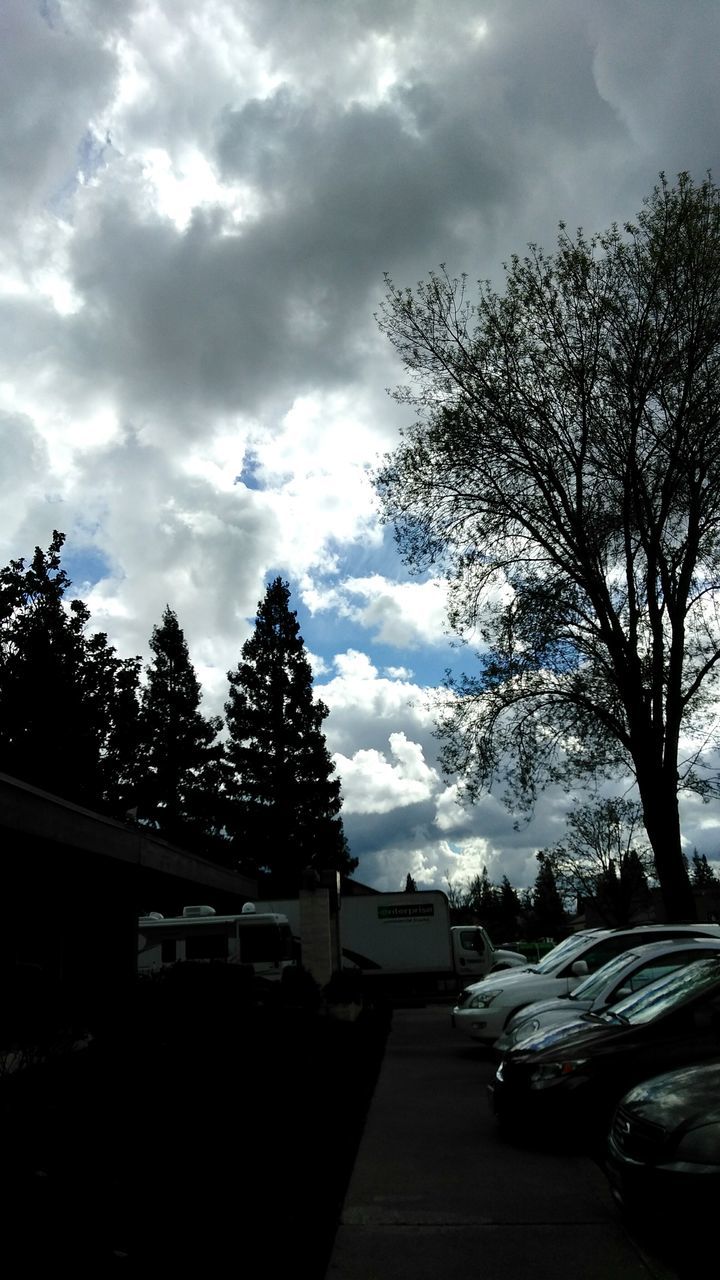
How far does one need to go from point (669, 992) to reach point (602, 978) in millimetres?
2928

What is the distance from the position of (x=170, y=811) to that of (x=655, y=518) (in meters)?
34.1

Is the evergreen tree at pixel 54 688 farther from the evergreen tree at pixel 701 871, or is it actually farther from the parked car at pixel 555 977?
the evergreen tree at pixel 701 871

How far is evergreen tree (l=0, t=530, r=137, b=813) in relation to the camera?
28766 mm

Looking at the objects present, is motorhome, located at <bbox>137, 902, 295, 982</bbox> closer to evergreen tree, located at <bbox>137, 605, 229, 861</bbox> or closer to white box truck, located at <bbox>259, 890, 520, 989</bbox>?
white box truck, located at <bbox>259, 890, 520, 989</bbox>

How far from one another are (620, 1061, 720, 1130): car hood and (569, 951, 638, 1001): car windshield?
4339 mm

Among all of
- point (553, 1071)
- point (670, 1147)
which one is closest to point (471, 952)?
point (553, 1071)

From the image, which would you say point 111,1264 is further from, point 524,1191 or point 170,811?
point 170,811

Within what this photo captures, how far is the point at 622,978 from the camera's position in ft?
30.2

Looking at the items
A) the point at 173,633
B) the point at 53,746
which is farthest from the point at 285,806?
the point at 53,746

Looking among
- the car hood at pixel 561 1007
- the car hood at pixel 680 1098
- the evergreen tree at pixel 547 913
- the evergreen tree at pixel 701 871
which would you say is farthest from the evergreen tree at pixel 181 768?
the evergreen tree at pixel 701 871

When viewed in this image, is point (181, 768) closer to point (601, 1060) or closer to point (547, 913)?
point (601, 1060)

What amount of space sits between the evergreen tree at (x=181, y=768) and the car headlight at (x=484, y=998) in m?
33.1

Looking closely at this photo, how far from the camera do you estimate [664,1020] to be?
22.7 ft

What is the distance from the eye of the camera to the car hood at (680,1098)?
14.7ft
